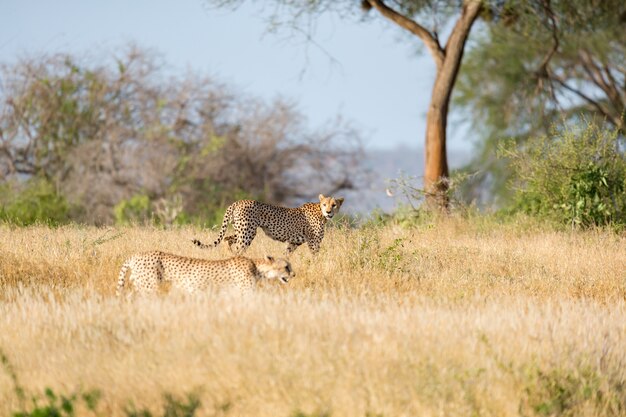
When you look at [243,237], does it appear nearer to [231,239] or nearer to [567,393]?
[231,239]

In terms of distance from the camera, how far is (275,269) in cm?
881

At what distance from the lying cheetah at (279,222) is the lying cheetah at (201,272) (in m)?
3.02

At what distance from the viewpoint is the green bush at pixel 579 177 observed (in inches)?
652

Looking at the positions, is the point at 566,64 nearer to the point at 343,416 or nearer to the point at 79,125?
the point at 79,125

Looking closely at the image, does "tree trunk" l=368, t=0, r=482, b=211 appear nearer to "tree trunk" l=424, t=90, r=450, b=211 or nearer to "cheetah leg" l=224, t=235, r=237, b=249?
"tree trunk" l=424, t=90, r=450, b=211

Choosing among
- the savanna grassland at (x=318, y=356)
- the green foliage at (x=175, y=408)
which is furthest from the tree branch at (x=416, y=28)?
the green foliage at (x=175, y=408)

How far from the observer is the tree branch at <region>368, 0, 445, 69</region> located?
21875mm

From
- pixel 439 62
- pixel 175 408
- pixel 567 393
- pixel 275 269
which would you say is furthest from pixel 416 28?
pixel 175 408

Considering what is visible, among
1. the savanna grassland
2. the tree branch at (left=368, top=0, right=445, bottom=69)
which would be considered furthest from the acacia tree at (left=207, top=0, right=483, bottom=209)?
the savanna grassland

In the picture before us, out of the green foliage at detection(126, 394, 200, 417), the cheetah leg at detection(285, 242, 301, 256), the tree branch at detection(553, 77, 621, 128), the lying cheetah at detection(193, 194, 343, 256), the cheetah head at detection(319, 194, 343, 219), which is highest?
the tree branch at detection(553, 77, 621, 128)

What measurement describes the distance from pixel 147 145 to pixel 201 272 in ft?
65.6

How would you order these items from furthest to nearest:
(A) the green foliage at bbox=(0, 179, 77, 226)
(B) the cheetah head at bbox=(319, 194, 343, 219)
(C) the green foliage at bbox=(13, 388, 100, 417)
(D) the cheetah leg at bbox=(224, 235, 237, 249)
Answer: (A) the green foliage at bbox=(0, 179, 77, 226) → (D) the cheetah leg at bbox=(224, 235, 237, 249) → (B) the cheetah head at bbox=(319, 194, 343, 219) → (C) the green foliage at bbox=(13, 388, 100, 417)

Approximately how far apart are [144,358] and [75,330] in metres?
0.94

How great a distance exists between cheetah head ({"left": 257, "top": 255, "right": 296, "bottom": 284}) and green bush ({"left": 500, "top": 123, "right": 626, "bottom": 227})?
8457 mm
